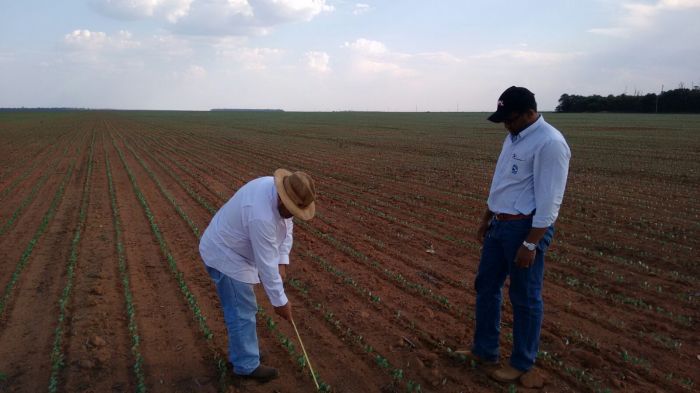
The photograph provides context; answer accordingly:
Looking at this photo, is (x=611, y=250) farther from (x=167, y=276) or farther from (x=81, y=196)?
(x=81, y=196)

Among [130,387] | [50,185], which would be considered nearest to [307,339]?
[130,387]

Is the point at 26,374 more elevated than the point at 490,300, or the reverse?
the point at 490,300

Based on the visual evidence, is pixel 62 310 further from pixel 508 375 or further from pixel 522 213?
pixel 522 213

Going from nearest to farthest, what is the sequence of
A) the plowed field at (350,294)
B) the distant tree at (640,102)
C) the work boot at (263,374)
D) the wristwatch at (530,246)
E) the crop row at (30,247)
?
the wristwatch at (530,246) → the work boot at (263,374) → the plowed field at (350,294) → the crop row at (30,247) → the distant tree at (640,102)

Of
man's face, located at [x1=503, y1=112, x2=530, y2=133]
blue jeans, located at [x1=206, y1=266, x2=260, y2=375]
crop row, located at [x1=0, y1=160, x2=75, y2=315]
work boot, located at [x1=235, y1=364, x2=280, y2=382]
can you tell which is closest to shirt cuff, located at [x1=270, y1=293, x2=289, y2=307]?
blue jeans, located at [x1=206, y1=266, x2=260, y2=375]

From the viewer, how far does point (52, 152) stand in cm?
2055

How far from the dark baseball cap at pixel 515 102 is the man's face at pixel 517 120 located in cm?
2

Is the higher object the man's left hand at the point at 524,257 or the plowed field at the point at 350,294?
the man's left hand at the point at 524,257

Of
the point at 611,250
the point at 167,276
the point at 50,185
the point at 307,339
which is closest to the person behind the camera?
the point at 307,339

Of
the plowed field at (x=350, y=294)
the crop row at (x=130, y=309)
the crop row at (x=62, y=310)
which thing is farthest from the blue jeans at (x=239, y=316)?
the crop row at (x=62, y=310)

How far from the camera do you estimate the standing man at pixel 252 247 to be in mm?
2918

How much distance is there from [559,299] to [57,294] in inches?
206

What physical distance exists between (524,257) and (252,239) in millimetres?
1708

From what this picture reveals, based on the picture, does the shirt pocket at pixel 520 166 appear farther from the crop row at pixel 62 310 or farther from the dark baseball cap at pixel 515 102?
the crop row at pixel 62 310
